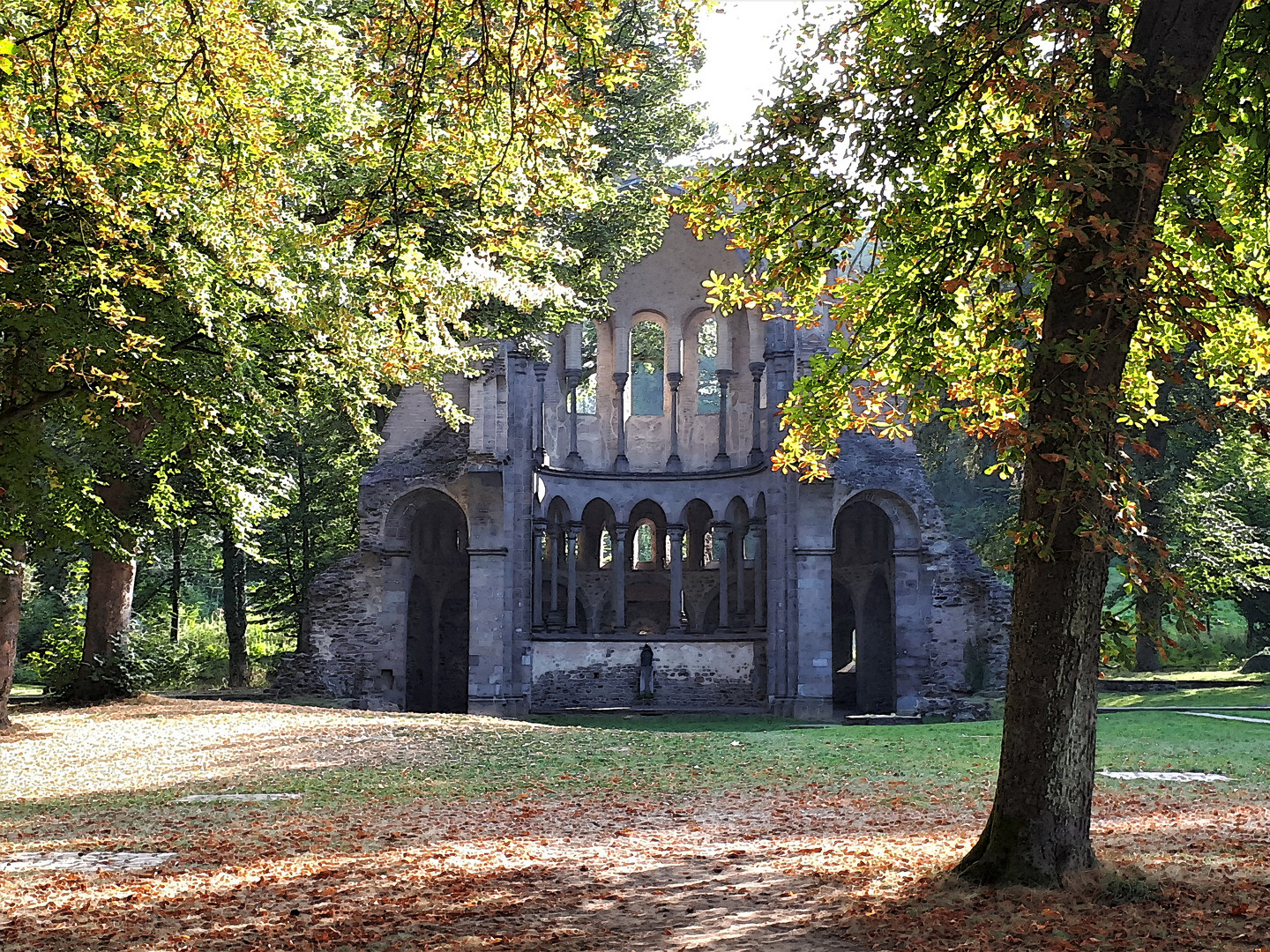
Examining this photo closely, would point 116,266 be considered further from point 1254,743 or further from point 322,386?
point 1254,743

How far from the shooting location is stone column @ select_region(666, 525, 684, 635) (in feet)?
95.6

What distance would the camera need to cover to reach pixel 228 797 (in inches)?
377

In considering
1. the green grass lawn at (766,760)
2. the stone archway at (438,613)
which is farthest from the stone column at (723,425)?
the green grass lawn at (766,760)

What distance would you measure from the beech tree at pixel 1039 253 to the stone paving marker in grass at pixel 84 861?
14.7 ft

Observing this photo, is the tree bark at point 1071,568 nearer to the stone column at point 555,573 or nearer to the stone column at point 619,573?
the stone column at point 619,573

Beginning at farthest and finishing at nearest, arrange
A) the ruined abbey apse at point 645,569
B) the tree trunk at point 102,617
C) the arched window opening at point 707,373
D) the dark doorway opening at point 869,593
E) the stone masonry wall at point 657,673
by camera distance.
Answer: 1. the arched window opening at point 707,373
2. the dark doorway opening at point 869,593
3. the stone masonry wall at point 657,673
4. the ruined abbey apse at point 645,569
5. the tree trunk at point 102,617

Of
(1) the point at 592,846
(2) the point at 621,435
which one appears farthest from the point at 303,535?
(1) the point at 592,846

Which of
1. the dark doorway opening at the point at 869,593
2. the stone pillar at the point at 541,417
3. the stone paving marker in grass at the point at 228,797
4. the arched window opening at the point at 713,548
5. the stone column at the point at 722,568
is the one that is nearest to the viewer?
the stone paving marker in grass at the point at 228,797

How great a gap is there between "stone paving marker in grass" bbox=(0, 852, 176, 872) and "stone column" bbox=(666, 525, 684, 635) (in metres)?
22.4

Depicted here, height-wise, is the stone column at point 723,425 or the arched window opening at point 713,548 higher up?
the stone column at point 723,425

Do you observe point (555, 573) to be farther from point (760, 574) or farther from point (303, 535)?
point (303, 535)

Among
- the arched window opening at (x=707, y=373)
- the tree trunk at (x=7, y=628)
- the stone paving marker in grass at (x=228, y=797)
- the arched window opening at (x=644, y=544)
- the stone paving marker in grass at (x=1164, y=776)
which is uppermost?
the arched window opening at (x=707, y=373)

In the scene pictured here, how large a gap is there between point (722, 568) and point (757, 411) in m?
4.14

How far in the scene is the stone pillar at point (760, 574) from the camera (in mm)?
28656
